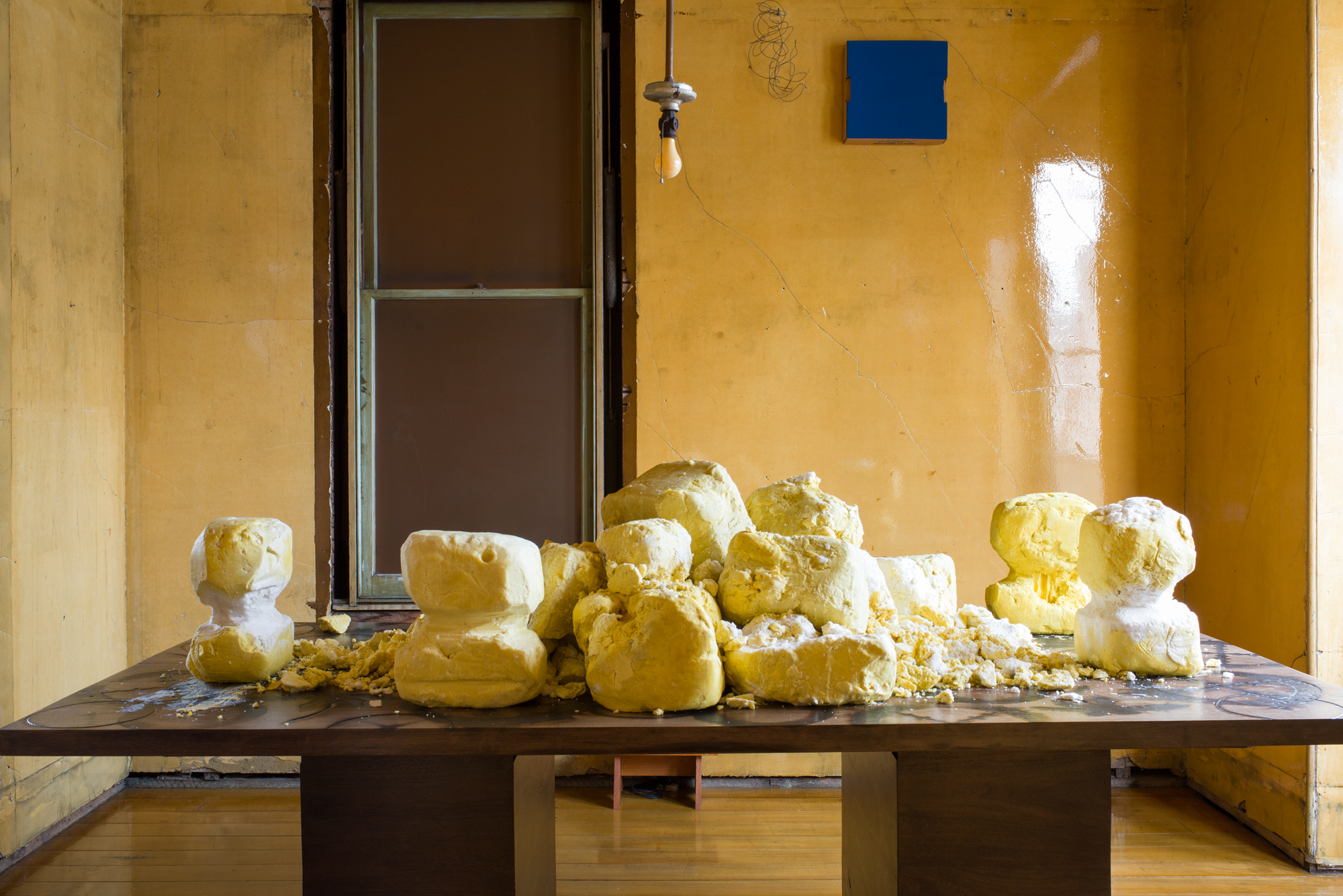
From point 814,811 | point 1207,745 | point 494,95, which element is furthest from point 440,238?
point 1207,745

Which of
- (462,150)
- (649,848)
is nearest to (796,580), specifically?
(649,848)

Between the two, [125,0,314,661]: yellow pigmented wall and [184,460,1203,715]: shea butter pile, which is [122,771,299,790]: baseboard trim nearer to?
[125,0,314,661]: yellow pigmented wall

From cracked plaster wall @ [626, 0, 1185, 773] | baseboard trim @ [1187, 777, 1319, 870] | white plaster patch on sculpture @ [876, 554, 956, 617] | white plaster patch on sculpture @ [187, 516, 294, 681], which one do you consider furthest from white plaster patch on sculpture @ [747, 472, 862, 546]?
baseboard trim @ [1187, 777, 1319, 870]

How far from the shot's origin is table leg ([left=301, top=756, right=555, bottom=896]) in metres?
1.59

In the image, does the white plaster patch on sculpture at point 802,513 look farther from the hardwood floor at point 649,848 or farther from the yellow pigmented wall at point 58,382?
the yellow pigmented wall at point 58,382

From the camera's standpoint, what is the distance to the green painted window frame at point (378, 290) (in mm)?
3570

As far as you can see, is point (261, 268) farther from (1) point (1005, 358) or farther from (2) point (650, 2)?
(1) point (1005, 358)

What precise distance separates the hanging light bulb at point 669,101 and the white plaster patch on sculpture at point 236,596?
1.23 metres

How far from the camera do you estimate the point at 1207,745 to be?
1438 millimetres

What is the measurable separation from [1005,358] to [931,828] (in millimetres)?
2367

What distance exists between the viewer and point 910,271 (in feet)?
11.5

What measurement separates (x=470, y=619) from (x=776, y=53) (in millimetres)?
2793

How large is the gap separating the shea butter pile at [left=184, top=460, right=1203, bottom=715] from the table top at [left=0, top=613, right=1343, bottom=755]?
0.21 ft

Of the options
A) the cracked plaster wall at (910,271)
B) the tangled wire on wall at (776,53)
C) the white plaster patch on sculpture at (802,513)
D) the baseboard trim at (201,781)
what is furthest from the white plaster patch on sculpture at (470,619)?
the tangled wire on wall at (776,53)
